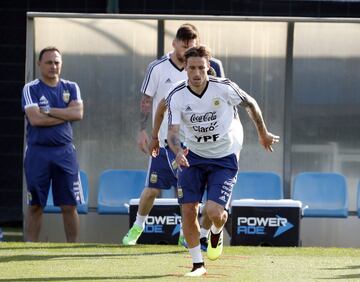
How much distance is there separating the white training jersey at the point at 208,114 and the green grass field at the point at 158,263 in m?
1.03

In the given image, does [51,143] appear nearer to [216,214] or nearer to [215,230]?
[215,230]

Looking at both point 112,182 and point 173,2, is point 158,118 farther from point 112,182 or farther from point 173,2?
point 173,2

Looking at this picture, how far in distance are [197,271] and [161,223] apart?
3.51 meters

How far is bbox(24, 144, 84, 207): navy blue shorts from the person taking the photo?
479 inches

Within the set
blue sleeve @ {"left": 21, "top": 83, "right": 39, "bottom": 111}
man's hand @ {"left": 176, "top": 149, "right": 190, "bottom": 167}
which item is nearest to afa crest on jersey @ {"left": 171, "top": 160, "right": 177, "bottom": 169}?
blue sleeve @ {"left": 21, "top": 83, "right": 39, "bottom": 111}

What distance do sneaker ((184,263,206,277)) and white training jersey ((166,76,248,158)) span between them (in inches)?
37.5

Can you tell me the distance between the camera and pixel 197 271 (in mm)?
9344

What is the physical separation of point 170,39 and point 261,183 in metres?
2.11

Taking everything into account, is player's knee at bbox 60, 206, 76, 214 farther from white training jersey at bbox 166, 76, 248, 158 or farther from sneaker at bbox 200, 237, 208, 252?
white training jersey at bbox 166, 76, 248, 158

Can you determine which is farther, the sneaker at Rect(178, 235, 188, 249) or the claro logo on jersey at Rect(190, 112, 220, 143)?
the sneaker at Rect(178, 235, 188, 249)

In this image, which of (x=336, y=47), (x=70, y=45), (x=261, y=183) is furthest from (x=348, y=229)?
(x=70, y=45)

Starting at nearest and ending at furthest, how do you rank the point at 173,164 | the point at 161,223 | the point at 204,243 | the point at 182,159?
the point at 182,159 → the point at 204,243 → the point at 173,164 → the point at 161,223

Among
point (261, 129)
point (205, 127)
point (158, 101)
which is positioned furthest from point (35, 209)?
point (261, 129)

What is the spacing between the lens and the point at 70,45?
14711 millimetres
